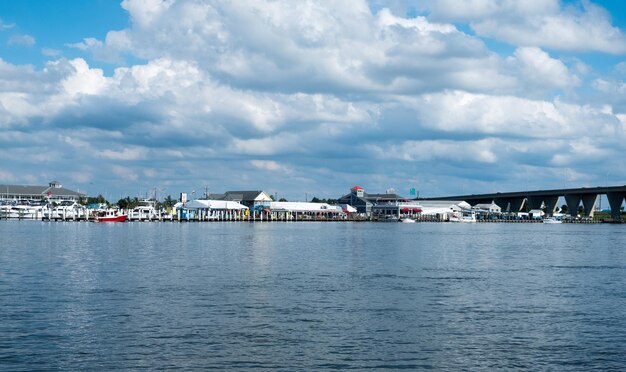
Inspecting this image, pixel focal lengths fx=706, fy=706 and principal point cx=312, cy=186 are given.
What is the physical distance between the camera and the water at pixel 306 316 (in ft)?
87.6

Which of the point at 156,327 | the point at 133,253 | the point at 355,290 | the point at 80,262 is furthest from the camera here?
the point at 133,253

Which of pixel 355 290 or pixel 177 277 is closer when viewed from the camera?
pixel 355 290

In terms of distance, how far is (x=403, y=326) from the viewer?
32.9 metres

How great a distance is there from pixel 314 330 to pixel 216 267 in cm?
2924

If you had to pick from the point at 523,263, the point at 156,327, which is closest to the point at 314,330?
the point at 156,327

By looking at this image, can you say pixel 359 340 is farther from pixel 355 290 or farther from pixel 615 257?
pixel 615 257

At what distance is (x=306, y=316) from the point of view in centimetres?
3491

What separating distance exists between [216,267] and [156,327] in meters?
27.8

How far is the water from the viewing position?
87.6 feet

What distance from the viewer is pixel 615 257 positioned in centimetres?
8006

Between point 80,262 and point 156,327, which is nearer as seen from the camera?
point 156,327

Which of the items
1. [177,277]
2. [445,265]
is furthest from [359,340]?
[445,265]

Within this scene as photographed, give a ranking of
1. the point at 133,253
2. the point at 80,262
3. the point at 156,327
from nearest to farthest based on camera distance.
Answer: the point at 156,327 → the point at 80,262 → the point at 133,253

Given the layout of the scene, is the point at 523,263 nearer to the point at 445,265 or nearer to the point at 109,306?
the point at 445,265
